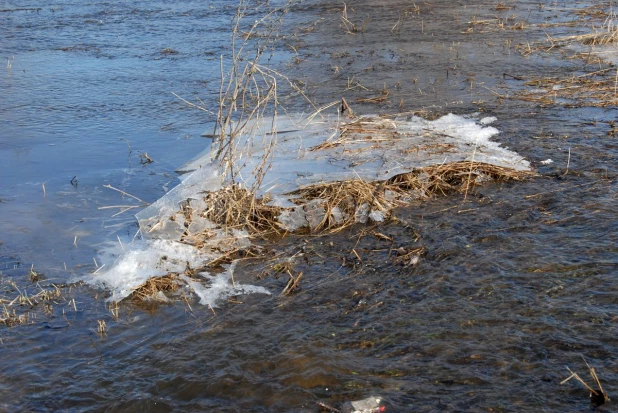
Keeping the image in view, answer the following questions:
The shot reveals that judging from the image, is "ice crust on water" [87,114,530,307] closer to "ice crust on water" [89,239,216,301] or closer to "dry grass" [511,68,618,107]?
"ice crust on water" [89,239,216,301]

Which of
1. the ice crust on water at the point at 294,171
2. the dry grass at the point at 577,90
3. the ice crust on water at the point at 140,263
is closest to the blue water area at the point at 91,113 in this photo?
the ice crust on water at the point at 140,263

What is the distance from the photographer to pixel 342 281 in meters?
4.36

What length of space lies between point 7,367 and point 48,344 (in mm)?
261

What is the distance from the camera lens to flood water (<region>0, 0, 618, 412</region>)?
134 inches

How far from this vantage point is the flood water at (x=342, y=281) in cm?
340

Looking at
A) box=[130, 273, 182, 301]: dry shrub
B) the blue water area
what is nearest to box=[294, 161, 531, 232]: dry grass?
box=[130, 273, 182, 301]: dry shrub

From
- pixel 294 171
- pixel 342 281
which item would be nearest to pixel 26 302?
pixel 342 281

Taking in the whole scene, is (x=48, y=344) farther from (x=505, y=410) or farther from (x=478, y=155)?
(x=478, y=155)

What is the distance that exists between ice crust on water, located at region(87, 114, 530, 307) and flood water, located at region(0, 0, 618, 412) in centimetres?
19

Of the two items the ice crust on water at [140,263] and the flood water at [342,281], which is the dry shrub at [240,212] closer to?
the flood water at [342,281]

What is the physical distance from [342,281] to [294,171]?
170 cm

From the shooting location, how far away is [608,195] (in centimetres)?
513

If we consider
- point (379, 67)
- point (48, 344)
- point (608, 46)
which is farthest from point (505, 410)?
Result: point (608, 46)

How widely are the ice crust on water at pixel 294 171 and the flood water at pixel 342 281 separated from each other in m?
0.19
